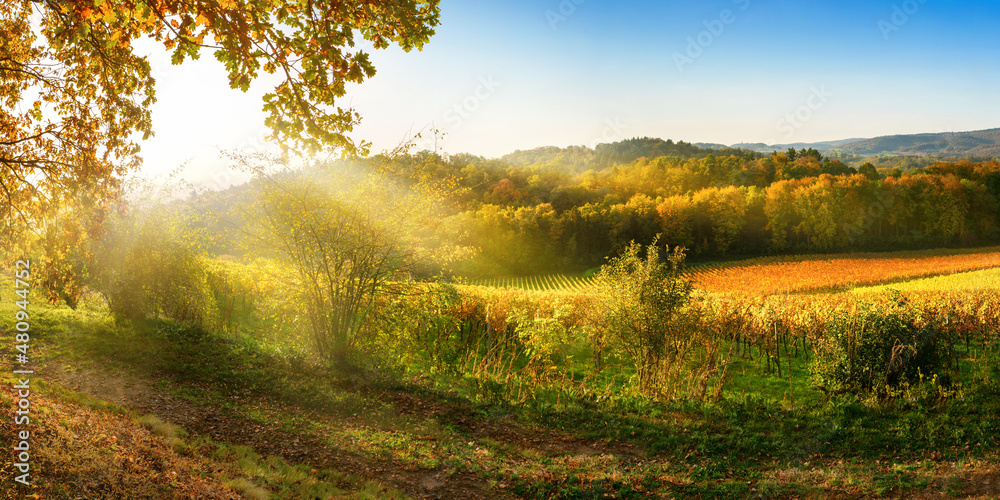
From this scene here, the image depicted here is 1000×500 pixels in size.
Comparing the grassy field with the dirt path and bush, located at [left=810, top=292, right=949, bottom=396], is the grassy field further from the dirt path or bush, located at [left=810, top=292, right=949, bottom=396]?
bush, located at [left=810, top=292, right=949, bottom=396]

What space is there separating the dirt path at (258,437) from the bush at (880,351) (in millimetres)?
9763

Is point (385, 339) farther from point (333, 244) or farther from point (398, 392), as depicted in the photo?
point (333, 244)

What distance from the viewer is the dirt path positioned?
725 cm

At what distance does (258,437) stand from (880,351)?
46.4 feet

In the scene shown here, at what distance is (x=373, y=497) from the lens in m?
6.51

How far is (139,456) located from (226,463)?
3.77ft

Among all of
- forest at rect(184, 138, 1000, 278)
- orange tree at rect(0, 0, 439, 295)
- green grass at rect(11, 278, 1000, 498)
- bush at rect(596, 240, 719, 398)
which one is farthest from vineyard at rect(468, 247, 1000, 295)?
orange tree at rect(0, 0, 439, 295)

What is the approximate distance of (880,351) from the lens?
37.1 ft

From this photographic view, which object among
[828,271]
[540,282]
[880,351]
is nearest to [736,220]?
[828,271]

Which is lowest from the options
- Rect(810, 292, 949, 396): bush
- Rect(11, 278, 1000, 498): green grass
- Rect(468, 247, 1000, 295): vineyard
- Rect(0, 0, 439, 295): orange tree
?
Rect(468, 247, 1000, 295): vineyard

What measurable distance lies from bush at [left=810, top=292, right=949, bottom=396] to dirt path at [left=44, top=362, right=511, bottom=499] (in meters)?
9.76

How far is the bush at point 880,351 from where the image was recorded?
11.2 meters

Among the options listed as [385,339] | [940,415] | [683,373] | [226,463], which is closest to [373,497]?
[226,463]

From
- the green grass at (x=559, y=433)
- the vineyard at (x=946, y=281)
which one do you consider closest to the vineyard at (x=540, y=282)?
the vineyard at (x=946, y=281)
